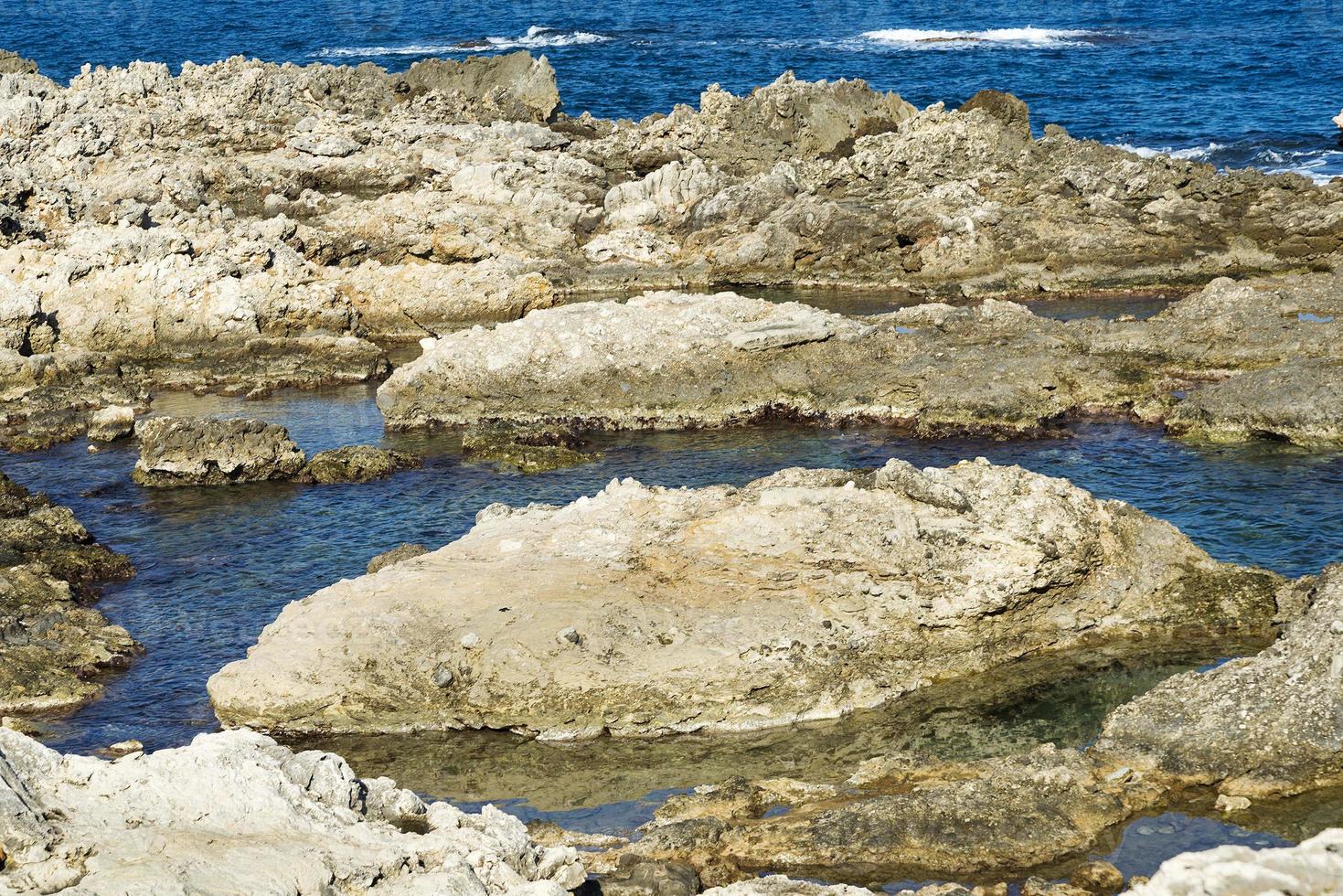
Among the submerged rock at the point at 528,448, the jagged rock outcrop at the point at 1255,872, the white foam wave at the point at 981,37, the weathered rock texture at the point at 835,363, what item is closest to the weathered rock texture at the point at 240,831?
the jagged rock outcrop at the point at 1255,872

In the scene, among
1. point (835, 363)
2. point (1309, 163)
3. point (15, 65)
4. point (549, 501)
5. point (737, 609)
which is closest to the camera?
point (737, 609)

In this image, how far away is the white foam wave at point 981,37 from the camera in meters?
99.3

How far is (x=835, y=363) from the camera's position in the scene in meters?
34.5

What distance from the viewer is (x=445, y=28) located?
120750mm

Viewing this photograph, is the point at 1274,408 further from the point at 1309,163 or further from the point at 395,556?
the point at 1309,163

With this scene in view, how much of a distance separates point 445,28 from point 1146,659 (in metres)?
110

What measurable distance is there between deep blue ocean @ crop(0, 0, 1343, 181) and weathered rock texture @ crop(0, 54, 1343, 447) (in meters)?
13.4

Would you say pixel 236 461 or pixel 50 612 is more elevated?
pixel 50 612

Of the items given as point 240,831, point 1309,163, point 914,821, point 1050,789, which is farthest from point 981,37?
point 240,831

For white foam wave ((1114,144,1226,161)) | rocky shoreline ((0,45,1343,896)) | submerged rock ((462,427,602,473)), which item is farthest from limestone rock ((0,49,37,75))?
white foam wave ((1114,144,1226,161))

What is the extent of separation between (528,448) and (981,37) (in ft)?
265

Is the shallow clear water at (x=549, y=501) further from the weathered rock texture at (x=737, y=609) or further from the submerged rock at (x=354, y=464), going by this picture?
the weathered rock texture at (x=737, y=609)

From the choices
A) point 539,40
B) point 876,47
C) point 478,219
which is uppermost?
point 539,40

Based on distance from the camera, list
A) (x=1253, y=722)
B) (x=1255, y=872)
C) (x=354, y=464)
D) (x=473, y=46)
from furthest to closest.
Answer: (x=473, y=46)
(x=354, y=464)
(x=1253, y=722)
(x=1255, y=872)
